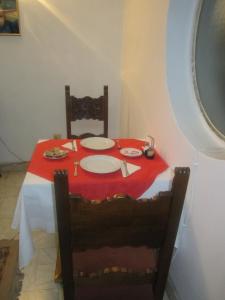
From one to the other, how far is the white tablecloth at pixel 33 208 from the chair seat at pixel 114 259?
0.28 meters

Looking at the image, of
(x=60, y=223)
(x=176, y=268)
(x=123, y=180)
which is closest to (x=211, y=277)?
(x=176, y=268)

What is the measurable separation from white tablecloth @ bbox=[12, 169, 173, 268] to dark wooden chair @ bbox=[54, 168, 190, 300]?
1.17 feet

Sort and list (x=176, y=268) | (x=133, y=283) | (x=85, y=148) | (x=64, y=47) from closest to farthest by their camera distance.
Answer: (x=133, y=283) → (x=176, y=268) → (x=85, y=148) → (x=64, y=47)

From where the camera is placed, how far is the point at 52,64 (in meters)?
2.56

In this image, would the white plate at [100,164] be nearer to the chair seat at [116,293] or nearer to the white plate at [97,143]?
the white plate at [97,143]

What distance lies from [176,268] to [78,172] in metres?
0.77

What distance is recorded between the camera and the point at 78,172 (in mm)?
1341

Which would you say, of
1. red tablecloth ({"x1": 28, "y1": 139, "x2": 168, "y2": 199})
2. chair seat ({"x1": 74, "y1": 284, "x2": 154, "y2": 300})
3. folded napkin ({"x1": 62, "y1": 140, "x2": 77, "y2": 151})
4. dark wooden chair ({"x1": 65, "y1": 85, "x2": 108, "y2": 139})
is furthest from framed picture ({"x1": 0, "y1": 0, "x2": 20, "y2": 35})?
chair seat ({"x1": 74, "y1": 284, "x2": 154, "y2": 300})

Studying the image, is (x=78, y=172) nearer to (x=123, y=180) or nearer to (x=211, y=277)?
(x=123, y=180)

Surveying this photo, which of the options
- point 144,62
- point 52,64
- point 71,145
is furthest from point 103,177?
point 52,64

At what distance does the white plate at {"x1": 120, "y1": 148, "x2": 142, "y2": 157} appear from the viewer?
1576mm

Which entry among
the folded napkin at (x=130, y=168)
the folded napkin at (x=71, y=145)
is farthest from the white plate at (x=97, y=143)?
the folded napkin at (x=130, y=168)

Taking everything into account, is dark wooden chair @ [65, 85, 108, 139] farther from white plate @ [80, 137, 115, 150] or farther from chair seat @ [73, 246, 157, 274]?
chair seat @ [73, 246, 157, 274]

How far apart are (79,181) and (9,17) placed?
73.2 inches
